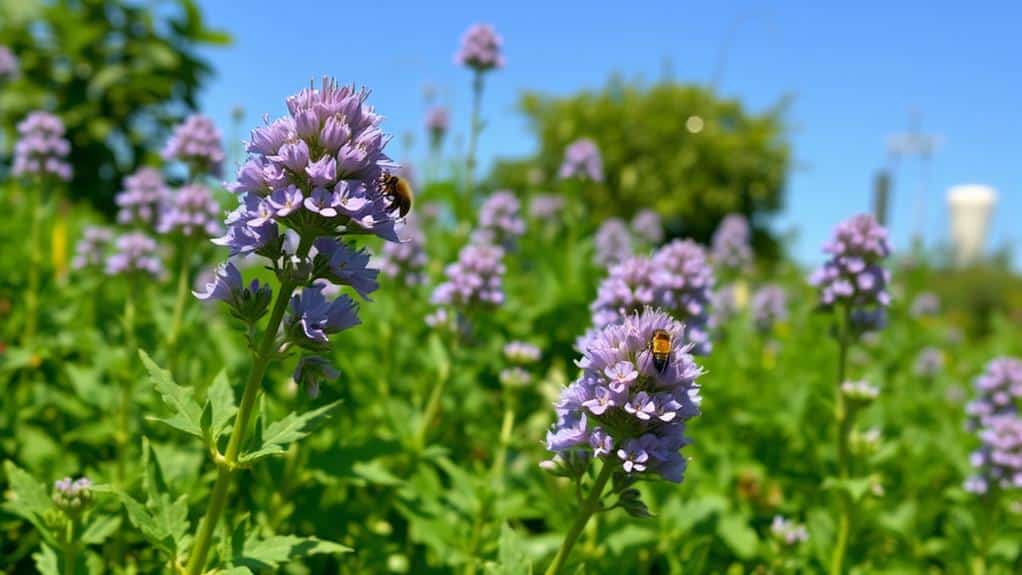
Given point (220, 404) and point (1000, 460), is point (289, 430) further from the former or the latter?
point (1000, 460)

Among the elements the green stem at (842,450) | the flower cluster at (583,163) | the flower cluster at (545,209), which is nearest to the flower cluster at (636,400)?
the green stem at (842,450)

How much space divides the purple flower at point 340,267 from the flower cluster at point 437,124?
22.9ft

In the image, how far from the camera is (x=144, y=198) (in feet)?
18.7

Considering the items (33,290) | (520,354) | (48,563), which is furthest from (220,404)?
(33,290)

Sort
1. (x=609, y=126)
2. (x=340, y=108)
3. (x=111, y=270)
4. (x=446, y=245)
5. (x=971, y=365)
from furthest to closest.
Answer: (x=609, y=126), (x=971, y=365), (x=446, y=245), (x=111, y=270), (x=340, y=108)

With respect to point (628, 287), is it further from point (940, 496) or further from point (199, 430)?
point (940, 496)

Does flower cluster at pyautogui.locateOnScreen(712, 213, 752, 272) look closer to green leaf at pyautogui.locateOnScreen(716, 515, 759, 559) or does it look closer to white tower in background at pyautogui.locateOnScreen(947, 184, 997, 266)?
green leaf at pyautogui.locateOnScreen(716, 515, 759, 559)

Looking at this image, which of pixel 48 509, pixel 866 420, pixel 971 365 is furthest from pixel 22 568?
pixel 971 365

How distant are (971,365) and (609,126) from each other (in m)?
15.2

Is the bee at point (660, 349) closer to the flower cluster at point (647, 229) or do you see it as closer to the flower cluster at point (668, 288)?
the flower cluster at point (668, 288)

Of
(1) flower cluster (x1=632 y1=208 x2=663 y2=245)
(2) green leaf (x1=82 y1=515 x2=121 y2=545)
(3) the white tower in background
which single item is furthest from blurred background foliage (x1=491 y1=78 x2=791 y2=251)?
(3) the white tower in background

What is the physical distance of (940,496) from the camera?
6.15 m

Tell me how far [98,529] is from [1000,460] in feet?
15.1

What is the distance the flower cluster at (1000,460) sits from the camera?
4.83 m
